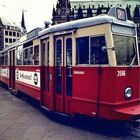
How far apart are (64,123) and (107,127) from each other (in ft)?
4.28

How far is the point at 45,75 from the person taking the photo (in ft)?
32.2

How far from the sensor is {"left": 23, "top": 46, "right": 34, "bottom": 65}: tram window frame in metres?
11.5

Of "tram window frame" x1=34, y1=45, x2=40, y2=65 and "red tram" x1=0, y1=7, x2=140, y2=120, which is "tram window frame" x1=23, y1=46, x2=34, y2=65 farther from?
"red tram" x1=0, y1=7, x2=140, y2=120

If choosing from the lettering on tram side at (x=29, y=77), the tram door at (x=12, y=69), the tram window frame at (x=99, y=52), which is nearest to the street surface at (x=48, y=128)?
the lettering on tram side at (x=29, y=77)

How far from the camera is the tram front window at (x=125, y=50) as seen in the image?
24.7 ft

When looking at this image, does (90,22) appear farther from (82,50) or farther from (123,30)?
(123,30)

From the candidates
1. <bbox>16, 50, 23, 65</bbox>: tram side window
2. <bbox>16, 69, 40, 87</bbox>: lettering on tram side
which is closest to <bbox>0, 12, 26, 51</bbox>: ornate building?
<bbox>16, 50, 23, 65</bbox>: tram side window

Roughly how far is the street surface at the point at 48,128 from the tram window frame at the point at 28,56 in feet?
7.51

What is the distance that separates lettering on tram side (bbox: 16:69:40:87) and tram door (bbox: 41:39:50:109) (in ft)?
1.55

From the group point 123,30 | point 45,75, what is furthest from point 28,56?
point 123,30

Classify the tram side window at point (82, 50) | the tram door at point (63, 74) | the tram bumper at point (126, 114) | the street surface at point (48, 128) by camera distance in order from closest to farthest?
the tram bumper at point (126, 114)
the street surface at point (48, 128)
the tram side window at point (82, 50)
the tram door at point (63, 74)

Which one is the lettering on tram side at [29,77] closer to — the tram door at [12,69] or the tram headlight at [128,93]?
the tram door at [12,69]

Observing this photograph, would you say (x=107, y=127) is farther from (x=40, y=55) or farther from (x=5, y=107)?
(x=5, y=107)

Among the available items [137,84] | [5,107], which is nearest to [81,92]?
[137,84]
